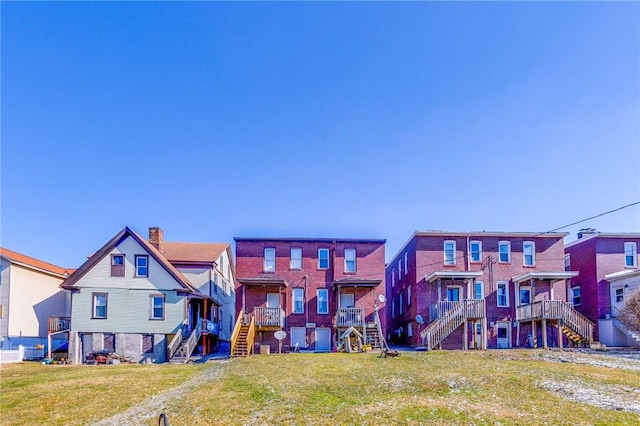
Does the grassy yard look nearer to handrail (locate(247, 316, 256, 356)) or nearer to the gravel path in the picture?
the gravel path

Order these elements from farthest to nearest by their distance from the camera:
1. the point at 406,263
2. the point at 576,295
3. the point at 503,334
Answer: the point at 406,263
the point at 576,295
the point at 503,334

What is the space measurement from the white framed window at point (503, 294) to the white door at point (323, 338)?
11732 millimetres

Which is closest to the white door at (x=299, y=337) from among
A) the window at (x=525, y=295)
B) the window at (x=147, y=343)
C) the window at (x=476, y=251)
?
the window at (x=147, y=343)

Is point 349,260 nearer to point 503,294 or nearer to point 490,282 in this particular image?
point 490,282

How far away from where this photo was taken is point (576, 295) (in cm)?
3456

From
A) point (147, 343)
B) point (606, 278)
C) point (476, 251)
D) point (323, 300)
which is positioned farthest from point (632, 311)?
point (147, 343)

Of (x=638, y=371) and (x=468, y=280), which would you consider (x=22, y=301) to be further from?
(x=638, y=371)

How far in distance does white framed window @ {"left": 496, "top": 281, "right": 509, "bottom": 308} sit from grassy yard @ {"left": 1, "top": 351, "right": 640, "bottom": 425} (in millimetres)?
11113

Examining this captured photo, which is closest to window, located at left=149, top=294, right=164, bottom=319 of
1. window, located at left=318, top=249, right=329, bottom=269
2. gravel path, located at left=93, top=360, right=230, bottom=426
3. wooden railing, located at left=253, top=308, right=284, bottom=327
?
wooden railing, located at left=253, top=308, right=284, bottom=327

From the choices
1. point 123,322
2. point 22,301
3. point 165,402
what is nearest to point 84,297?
point 123,322

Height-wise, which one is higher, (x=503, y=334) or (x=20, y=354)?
(x=503, y=334)

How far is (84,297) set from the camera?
28828mm

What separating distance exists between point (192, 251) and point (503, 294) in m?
22.8

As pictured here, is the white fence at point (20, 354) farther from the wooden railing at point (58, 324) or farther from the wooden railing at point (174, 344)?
the wooden railing at point (174, 344)
